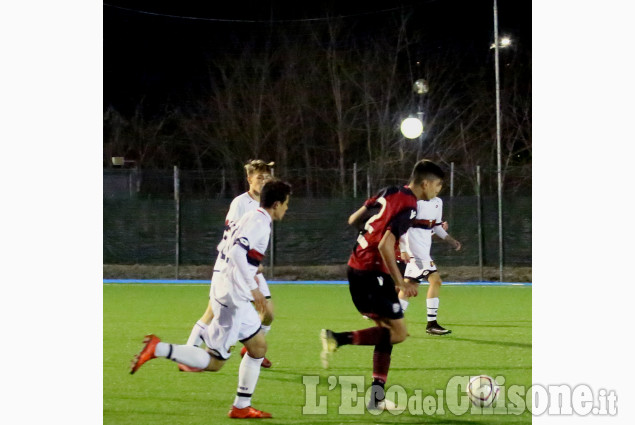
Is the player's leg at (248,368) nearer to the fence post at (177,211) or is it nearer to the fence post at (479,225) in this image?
the fence post at (479,225)

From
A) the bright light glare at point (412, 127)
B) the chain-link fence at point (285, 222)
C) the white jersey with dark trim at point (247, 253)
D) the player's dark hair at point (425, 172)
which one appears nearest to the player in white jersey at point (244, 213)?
the white jersey with dark trim at point (247, 253)

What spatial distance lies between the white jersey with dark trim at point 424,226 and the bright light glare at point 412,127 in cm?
1130

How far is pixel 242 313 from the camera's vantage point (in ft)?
18.9

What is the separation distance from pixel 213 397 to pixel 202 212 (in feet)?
40.0

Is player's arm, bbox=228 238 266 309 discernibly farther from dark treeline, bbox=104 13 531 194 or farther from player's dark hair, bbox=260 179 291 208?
dark treeline, bbox=104 13 531 194

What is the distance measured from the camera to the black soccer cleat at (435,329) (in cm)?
973

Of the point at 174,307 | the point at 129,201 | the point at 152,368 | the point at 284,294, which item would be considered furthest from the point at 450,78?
the point at 152,368

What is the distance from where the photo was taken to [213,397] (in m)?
6.36

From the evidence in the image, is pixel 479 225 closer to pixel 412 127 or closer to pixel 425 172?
pixel 412 127

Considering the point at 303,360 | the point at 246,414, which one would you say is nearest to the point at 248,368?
the point at 246,414

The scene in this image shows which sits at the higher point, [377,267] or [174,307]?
[377,267]

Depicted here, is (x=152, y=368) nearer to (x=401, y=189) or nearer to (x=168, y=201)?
(x=401, y=189)

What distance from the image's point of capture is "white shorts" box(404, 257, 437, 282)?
10.2m

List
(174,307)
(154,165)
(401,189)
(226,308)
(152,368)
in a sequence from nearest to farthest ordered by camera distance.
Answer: (226,308) → (401,189) → (152,368) → (174,307) → (154,165)
